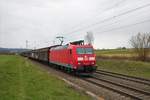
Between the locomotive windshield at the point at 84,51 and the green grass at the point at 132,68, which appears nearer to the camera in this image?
the locomotive windshield at the point at 84,51

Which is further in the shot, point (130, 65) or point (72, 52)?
point (130, 65)

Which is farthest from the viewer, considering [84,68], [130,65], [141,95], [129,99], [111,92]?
[130,65]

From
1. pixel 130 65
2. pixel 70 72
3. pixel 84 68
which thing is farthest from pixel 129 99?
pixel 130 65

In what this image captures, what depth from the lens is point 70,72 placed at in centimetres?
2839

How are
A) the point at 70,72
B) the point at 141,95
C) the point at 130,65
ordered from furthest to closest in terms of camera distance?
the point at 130,65 → the point at 70,72 → the point at 141,95

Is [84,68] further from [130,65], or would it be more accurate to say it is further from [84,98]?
[84,98]

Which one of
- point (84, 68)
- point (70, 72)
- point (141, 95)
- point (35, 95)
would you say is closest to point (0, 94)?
point (35, 95)

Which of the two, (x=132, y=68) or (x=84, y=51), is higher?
(x=84, y=51)

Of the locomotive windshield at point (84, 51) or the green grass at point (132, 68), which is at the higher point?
the locomotive windshield at point (84, 51)

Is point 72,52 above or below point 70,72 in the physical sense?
above

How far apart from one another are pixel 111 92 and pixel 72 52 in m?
10.8

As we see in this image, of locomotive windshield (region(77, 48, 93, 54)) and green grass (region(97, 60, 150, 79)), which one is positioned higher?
locomotive windshield (region(77, 48, 93, 54))

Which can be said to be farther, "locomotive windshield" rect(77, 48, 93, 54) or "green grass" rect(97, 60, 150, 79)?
"green grass" rect(97, 60, 150, 79)

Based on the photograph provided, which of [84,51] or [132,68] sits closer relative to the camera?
[84,51]
